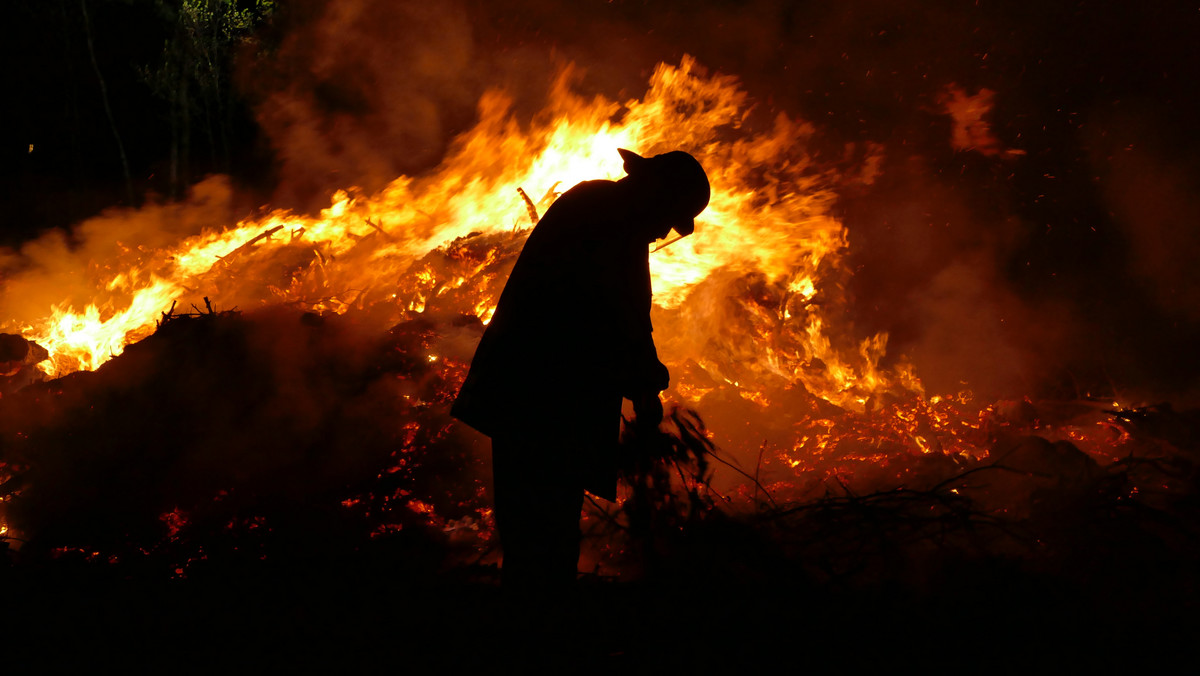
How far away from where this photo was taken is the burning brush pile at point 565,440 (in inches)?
125

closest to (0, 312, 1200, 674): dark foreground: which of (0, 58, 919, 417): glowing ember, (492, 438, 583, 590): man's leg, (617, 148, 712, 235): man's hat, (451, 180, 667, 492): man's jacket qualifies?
(492, 438, 583, 590): man's leg

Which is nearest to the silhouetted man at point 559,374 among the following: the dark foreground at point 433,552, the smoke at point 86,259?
the dark foreground at point 433,552

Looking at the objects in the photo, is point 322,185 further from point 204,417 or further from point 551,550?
point 551,550

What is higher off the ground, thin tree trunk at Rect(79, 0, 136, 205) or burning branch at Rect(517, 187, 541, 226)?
thin tree trunk at Rect(79, 0, 136, 205)

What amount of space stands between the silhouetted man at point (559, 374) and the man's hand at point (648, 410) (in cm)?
2

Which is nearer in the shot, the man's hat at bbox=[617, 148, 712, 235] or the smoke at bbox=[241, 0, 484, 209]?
the man's hat at bbox=[617, 148, 712, 235]

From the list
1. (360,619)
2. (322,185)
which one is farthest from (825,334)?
(322,185)

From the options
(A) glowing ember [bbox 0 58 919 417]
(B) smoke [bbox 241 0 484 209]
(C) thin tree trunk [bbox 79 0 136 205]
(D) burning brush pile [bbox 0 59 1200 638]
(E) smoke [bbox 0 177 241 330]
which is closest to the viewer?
(D) burning brush pile [bbox 0 59 1200 638]

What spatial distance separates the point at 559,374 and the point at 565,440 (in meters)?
0.27

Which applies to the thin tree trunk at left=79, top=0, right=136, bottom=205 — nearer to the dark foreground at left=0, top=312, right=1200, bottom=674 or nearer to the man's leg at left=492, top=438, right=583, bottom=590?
the dark foreground at left=0, top=312, right=1200, bottom=674

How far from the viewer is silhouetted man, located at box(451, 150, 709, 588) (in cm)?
242

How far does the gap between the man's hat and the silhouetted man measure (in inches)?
8.3

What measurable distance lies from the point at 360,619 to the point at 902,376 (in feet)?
18.7

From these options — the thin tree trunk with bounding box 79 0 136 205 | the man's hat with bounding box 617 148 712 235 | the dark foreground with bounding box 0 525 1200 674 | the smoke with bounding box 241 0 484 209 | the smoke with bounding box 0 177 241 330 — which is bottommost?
the dark foreground with bounding box 0 525 1200 674
